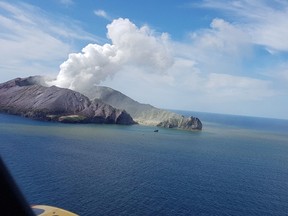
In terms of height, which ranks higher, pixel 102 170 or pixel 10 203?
pixel 10 203

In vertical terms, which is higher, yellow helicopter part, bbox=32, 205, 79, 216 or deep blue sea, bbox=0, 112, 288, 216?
deep blue sea, bbox=0, 112, 288, 216

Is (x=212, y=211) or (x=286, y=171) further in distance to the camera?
(x=286, y=171)

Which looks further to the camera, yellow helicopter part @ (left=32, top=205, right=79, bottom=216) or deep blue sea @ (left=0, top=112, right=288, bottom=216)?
deep blue sea @ (left=0, top=112, right=288, bottom=216)

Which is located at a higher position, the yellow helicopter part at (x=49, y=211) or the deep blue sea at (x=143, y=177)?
the deep blue sea at (x=143, y=177)

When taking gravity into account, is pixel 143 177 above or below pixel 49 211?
above

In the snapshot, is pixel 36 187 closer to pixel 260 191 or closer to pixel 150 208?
pixel 150 208

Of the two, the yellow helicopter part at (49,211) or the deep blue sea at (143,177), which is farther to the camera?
the deep blue sea at (143,177)

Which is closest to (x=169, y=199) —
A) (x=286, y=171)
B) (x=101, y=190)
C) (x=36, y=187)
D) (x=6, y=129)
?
(x=101, y=190)

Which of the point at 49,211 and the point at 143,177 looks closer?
the point at 49,211
